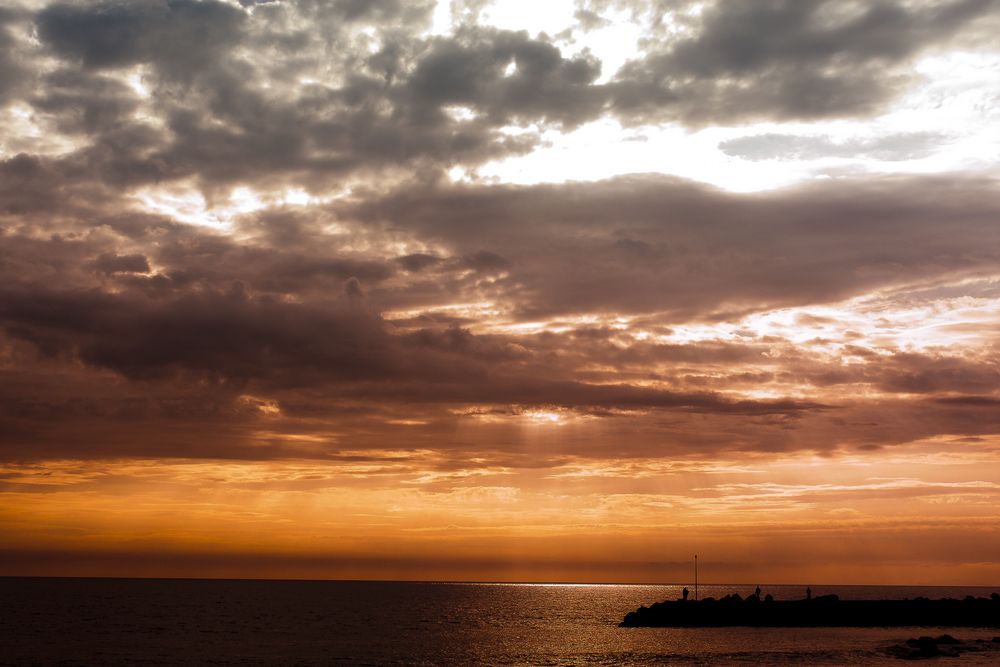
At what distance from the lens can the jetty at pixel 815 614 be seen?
107 m

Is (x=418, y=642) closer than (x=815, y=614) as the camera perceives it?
Yes

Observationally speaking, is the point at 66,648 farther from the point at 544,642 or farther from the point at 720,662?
the point at 720,662

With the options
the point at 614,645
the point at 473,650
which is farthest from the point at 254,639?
the point at 614,645

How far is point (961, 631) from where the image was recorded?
327ft

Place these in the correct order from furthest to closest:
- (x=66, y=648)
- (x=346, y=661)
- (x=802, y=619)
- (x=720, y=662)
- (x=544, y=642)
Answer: (x=802, y=619)
(x=544, y=642)
(x=66, y=648)
(x=346, y=661)
(x=720, y=662)

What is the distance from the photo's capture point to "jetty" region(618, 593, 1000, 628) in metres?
107

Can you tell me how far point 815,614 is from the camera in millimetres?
108125

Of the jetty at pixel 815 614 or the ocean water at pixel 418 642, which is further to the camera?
the jetty at pixel 815 614

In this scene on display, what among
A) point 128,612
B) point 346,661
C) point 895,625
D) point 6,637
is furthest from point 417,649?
point 128,612

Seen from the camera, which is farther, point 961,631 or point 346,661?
point 961,631

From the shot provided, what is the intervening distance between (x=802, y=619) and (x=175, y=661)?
70676 millimetres

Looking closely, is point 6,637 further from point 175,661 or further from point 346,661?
point 346,661

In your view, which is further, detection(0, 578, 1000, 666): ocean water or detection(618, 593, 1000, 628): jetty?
detection(618, 593, 1000, 628): jetty

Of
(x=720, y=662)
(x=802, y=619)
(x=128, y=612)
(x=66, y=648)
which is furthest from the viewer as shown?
(x=128, y=612)
